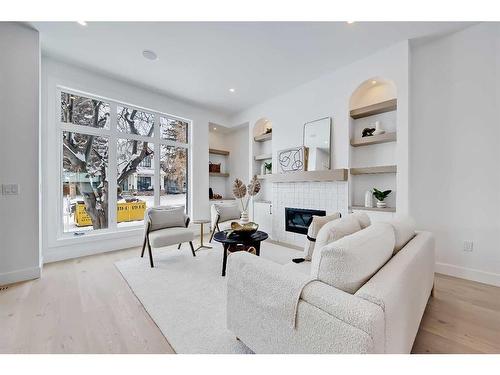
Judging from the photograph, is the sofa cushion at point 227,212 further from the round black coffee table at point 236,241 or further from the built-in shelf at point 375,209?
the built-in shelf at point 375,209

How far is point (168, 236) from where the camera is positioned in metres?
3.03

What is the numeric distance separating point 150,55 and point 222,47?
106 cm

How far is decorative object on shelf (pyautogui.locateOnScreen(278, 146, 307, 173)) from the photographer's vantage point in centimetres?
397

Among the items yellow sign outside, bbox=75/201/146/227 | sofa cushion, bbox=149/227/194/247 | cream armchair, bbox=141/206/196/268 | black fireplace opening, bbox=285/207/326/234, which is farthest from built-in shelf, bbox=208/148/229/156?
sofa cushion, bbox=149/227/194/247

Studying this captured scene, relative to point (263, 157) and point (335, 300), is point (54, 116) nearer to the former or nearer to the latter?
point (263, 157)

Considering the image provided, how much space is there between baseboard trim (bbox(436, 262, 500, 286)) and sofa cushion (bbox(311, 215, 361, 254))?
6.80ft

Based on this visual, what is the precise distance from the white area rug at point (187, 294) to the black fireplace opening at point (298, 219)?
559mm

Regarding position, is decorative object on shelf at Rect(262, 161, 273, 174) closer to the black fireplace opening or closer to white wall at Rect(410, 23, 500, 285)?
the black fireplace opening

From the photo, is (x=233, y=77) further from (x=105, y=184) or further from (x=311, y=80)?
(x=105, y=184)

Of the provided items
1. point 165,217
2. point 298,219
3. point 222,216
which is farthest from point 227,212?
point 298,219
